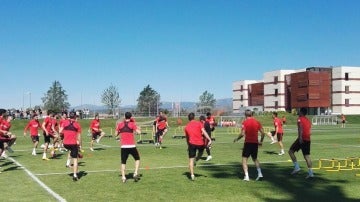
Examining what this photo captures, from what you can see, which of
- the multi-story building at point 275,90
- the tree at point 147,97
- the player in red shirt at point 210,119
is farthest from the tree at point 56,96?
the player in red shirt at point 210,119

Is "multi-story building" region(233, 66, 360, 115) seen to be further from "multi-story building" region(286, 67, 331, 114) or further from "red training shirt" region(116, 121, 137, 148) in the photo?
"red training shirt" region(116, 121, 137, 148)

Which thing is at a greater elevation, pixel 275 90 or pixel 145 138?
pixel 275 90

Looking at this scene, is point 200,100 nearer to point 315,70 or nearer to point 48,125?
point 315,70

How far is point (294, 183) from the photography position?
13891mm

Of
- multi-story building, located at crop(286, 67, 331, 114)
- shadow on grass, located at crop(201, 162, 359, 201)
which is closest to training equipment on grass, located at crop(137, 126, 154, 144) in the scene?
shadow on grass, located at crop(201, 162, 359, 201)

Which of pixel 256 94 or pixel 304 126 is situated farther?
pixel 256 94

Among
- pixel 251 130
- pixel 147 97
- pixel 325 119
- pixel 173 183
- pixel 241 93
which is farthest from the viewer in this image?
pixel 241 93

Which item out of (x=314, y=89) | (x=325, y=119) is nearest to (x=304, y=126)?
(x=325, y=119)

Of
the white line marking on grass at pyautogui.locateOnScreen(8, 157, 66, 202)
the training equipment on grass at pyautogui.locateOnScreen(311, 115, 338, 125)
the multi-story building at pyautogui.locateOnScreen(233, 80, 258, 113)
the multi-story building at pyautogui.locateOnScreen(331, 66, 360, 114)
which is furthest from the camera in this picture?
the multi-story building at pyautogui.locateOnScreen(233, 80, 258, 113)

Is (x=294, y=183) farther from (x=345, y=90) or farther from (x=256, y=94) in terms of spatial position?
(x=256, y=94)

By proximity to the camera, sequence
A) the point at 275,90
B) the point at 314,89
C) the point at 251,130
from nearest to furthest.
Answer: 1. the point at 251,130
2. the point at 314,89
3. the point at 275,90

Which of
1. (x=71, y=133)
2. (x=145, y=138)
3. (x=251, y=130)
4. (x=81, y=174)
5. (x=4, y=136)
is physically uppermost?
(x=251, y=130)

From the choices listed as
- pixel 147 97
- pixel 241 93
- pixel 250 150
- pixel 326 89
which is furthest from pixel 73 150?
pixel 241 93

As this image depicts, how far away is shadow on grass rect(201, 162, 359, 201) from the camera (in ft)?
38.7
